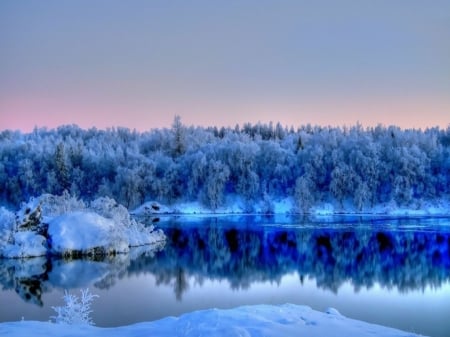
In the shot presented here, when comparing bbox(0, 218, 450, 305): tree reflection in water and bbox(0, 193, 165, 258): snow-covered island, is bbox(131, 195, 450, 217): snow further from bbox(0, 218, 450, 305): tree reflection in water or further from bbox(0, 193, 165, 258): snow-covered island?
bbox(0, 193, 165, 258): snow-covered island

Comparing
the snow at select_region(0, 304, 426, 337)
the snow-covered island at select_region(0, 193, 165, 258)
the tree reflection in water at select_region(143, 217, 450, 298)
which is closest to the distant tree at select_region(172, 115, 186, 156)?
the tree reflection in water at select_region(143, 217, 450, 298)

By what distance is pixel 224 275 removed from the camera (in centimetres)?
2178

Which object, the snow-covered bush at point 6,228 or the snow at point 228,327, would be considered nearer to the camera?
the snow at point 228,327

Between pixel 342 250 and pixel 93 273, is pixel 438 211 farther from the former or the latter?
pixel 93 273

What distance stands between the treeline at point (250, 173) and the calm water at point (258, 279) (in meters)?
27.0

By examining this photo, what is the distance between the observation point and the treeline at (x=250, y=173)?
198ft

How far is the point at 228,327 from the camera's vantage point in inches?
351

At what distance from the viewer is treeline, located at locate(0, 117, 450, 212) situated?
60.2 meters

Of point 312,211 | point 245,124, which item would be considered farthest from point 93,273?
point 245,124

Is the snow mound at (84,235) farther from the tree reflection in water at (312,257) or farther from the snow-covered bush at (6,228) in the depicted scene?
the tree reflection in water at (312,257)

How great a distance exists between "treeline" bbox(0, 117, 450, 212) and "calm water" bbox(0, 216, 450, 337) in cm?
2702

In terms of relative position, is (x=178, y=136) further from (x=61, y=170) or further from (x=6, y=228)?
(x=6, y=228)

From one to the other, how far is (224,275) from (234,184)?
142ft

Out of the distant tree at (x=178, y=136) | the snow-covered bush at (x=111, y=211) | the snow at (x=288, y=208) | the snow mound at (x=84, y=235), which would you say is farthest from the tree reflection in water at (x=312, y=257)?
the distant tree at (x=178, y=136)
